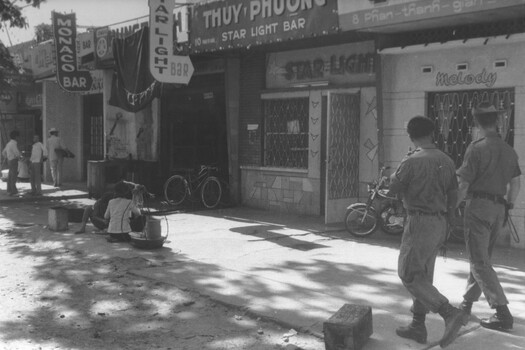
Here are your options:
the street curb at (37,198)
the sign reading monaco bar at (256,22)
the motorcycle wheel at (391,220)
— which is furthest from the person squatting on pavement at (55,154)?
the motorcycle wheel at (391,220)

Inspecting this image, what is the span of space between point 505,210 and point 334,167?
5.57m

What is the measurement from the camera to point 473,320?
551 cm

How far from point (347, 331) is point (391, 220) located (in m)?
5.56

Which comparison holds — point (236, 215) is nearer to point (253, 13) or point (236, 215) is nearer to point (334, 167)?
point (334, 167)

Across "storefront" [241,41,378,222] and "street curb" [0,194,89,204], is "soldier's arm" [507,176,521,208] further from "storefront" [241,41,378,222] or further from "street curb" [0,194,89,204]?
"street curb" [0,194,89,204]

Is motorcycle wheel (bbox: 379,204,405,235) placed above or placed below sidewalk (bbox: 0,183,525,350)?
above

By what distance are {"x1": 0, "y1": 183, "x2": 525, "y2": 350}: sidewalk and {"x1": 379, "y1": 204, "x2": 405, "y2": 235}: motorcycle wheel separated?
151 mm

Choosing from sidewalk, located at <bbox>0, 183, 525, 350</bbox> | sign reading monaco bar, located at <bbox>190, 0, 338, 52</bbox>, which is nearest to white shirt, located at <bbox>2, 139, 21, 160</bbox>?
sidewalk, located at <bbox>0, 183, 525, 350</bbox>

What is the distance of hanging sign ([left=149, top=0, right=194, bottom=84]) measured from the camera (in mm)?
12273

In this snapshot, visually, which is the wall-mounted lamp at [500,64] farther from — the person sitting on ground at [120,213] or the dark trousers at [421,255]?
the person sitting on ground at [120,213]

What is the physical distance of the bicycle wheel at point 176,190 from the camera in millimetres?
13703

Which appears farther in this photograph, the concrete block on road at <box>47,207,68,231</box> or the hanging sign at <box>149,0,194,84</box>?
the hanging sign at <box>149,0,194,84</box>

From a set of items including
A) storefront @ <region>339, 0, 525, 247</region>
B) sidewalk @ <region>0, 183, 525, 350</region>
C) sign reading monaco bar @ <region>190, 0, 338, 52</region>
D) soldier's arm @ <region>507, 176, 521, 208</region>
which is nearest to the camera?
soldier's arm @ <region>507, 176, 521, 208</region>

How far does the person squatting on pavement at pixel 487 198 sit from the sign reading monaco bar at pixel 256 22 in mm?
5137
